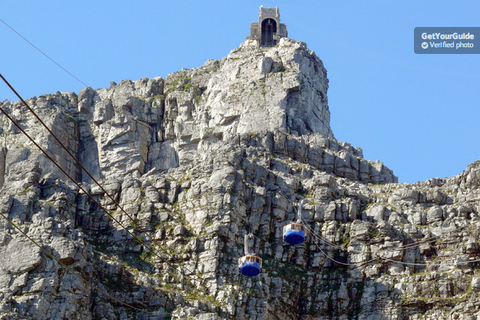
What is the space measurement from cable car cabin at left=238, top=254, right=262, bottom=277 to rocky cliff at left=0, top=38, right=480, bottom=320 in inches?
159

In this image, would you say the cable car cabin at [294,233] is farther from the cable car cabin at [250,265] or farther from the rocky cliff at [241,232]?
the rocky cliff at [241,232]

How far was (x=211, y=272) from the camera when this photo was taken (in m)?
121

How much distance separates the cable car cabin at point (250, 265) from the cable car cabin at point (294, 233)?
436 centimetres

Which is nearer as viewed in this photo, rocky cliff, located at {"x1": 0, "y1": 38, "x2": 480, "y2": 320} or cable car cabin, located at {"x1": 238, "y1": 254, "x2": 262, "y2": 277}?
cable car cabin, located at {"x1": 238, "y1": 254, "x2": 262, "y2": 277}

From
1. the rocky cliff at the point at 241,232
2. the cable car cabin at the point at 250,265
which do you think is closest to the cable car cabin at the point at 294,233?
the cable car cabin at the point at 250,265

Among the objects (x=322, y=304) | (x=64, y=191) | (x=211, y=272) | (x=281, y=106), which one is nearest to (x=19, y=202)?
(x=64, y=191)

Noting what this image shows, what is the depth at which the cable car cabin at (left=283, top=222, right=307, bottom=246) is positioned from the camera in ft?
384

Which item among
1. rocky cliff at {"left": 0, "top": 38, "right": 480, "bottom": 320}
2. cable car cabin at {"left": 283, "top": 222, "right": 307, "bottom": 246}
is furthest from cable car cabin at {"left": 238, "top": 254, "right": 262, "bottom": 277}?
cable car cabin at {"left": 283, "top": 222, "right": 307, "bottom": 246}

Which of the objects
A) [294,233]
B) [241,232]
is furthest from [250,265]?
[241,232]

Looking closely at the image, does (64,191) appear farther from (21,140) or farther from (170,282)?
(21,140)

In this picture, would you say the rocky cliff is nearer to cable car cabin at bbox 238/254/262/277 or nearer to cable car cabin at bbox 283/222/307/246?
cable car cabin at bbox 238/254/262/277

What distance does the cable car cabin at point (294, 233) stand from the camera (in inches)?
4614

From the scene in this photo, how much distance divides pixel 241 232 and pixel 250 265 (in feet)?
42.1

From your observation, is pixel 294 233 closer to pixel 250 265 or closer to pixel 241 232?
pixel 250 265
